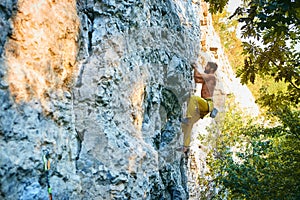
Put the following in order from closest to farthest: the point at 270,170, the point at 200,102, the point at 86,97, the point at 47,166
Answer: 1. the point at 47,166
2. the point at 86,97
3. the point at 270,170
4. the point at 200,102

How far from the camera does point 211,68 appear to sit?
18.9 feet

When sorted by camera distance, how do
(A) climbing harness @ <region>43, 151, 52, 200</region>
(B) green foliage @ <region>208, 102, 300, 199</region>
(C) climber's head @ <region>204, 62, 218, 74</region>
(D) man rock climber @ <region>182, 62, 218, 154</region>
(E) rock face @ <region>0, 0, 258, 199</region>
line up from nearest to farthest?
(E) rock face @ <region>0, 0, 258, 199</region>
(A) climbing harness @ <region>43, 151, 52, 200</region>
(B) green foliage @ <region>208, 102, 300, 199</region>
(D) man rock climber @ <region>182, 62, 218, 154</region>
(C) climber's head @ <region>204, 62, 218, 74</region>

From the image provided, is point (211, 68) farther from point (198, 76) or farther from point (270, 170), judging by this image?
point (270, 170)

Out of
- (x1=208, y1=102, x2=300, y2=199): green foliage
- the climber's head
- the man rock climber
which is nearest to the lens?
(x1=208, y1=102, x2=300, y2=199): green foliage

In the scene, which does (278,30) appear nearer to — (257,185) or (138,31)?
(138,31)

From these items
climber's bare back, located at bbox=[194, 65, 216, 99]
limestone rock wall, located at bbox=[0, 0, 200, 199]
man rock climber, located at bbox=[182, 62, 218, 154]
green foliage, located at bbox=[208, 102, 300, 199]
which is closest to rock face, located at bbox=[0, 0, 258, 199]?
limestone rock wall, located at bbox=[0, 0, 200, 199]

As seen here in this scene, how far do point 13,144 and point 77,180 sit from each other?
70 cm

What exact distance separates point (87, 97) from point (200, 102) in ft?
9.64

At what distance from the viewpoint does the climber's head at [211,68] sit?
5679 millimetres

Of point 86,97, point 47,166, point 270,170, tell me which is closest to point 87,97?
point 86,97

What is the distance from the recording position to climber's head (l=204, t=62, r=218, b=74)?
224 inches

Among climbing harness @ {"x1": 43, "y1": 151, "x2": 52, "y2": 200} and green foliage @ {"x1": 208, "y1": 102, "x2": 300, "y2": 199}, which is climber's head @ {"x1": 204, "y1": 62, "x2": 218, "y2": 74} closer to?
green foliage @ {"x1": 208, "y1": 102, "x2": 300, "y2": 199}

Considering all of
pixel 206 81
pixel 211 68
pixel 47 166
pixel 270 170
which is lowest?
pixel 270 170

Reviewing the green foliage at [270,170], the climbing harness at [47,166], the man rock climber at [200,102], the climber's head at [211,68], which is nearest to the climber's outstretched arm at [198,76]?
the man rock climber at [200,102]
